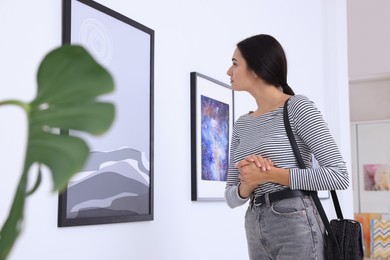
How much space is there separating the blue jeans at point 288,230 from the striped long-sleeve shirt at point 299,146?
0.06 metres

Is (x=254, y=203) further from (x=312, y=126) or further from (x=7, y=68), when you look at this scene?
(x=7, y=68)

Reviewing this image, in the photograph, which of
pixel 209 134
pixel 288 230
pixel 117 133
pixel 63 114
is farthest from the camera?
pixel 209 134

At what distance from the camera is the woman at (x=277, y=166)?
171cm

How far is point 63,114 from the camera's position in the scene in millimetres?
526

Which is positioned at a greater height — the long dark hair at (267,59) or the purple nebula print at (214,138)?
the long dark hair at (267,59)

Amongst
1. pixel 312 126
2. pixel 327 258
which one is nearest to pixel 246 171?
pixel 312 126

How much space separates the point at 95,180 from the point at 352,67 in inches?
230

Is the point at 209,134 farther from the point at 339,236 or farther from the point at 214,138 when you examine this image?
the point at 339,236

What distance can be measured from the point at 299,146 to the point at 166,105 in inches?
31.8

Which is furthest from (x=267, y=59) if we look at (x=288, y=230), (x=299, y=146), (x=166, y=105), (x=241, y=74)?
(x=166, y=105)

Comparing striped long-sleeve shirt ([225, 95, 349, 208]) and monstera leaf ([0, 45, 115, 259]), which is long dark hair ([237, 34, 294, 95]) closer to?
striped long-sleeve shirt ([225, 95, 349, 208])

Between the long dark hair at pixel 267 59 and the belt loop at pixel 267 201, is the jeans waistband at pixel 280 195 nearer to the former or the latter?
the belt loop at pixel 267 201

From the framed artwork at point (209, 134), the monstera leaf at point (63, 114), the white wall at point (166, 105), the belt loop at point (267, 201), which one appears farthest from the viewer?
the framed artwork at point (209, 134)

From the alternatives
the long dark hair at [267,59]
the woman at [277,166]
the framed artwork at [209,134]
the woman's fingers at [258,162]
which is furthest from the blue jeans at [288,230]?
the framed artwork at [209,134]
